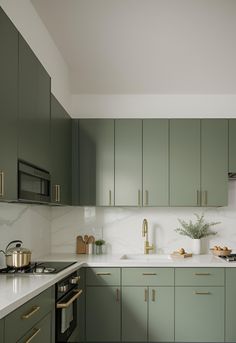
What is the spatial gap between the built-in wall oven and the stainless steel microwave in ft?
2.10

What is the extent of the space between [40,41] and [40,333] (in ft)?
7.69

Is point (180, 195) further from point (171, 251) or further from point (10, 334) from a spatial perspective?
point (10, 334)

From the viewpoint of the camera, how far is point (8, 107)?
2545 millimetres

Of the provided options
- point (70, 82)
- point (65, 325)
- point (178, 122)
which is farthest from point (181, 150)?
point (65, 325)

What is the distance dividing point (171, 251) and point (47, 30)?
8.59ft

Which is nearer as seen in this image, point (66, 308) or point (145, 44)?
point (66, 308)

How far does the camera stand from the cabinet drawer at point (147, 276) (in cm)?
433

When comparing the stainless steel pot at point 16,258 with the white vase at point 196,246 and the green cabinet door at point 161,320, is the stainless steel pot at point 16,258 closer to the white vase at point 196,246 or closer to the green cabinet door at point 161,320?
the green cabinet door at point 161,320

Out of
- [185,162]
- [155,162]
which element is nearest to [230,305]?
[185,162]

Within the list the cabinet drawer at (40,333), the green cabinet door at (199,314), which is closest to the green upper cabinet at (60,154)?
the cabinet drawer at (40,333)

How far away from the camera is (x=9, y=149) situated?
256 centimetres

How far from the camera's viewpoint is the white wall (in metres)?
3.25

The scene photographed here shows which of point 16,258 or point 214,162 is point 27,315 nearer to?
point 16,258

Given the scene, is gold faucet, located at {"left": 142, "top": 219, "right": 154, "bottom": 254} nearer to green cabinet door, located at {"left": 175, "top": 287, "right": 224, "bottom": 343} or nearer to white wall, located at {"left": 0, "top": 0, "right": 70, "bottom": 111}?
green cabinet door, located at {"left": 175, "top": 287, "right": 224, "bottom": 343}
